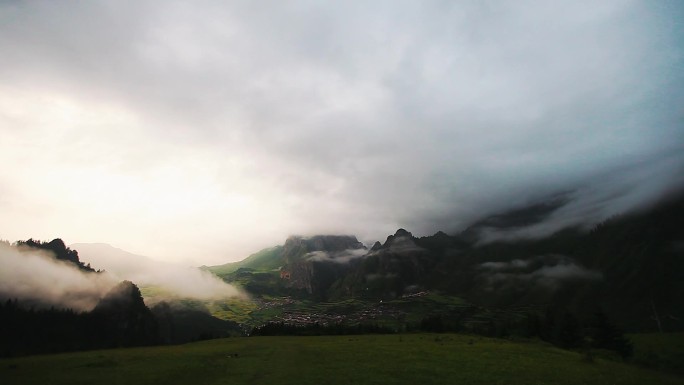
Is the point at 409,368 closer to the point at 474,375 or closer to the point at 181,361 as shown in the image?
the point at 474,375

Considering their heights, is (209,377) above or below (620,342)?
above

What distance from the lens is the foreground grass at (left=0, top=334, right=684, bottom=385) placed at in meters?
35.8

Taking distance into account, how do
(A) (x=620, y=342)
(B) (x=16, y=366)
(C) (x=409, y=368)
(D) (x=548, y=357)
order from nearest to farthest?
(C) (x=409, y=368) → (B) (x=16, y=366) → (D) (x=548, y=357) → (A) (x=620, y=342)

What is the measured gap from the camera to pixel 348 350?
55.5 m

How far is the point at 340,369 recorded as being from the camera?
132 feet

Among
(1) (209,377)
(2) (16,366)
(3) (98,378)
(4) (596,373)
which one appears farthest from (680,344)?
(2) (16,366)

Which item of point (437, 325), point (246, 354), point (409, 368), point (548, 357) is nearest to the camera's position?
point (409, 368)

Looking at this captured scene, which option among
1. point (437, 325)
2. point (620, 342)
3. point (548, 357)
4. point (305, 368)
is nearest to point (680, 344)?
point (620, 342)

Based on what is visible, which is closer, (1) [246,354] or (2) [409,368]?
(2) [409,368]

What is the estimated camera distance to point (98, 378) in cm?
3678

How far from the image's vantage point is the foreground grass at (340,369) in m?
35.8

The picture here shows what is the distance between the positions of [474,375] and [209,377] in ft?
88.0

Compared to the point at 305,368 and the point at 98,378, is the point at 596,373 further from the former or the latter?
the point at 98,378

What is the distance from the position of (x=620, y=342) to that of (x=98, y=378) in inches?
4271
